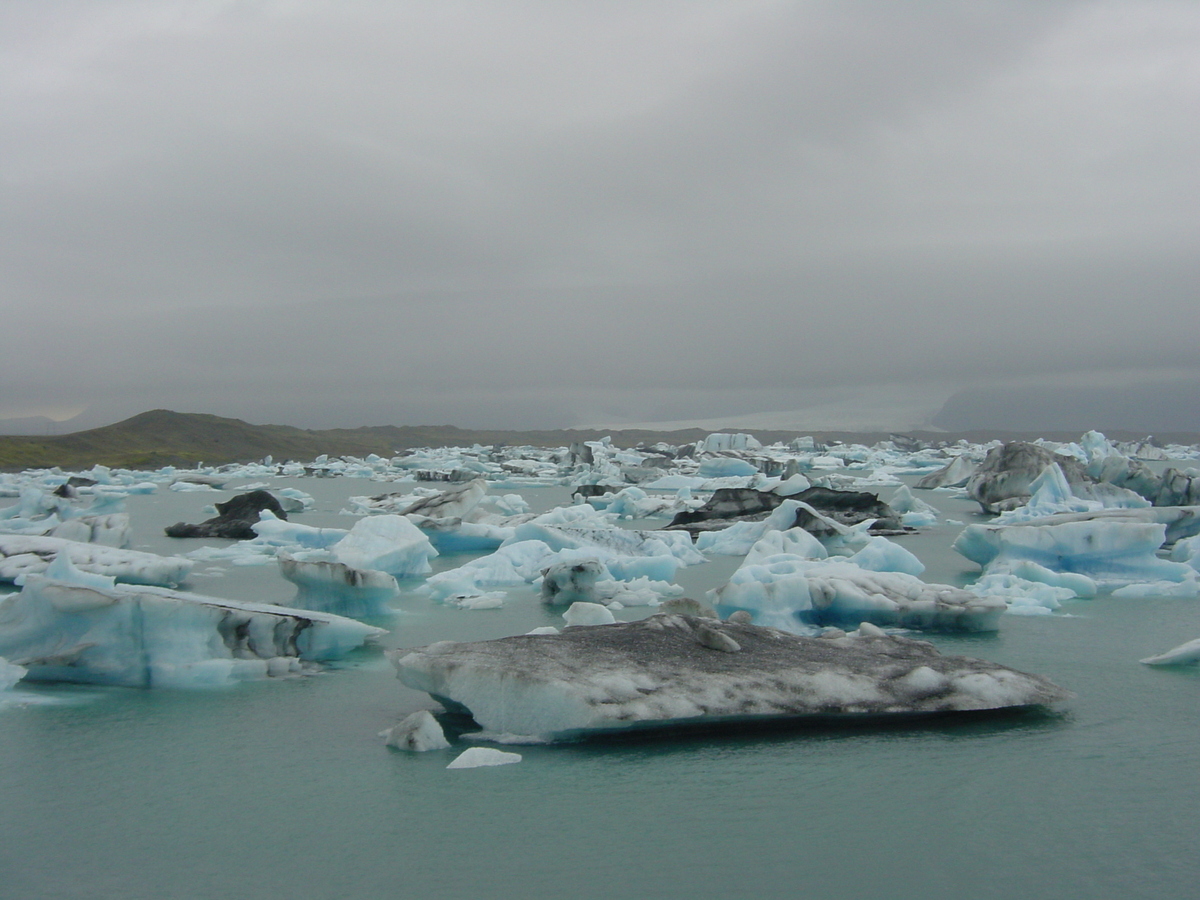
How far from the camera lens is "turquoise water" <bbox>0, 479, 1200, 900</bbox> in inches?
130

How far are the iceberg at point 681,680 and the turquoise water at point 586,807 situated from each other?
14 cm

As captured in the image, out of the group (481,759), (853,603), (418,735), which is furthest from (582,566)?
(481,759)

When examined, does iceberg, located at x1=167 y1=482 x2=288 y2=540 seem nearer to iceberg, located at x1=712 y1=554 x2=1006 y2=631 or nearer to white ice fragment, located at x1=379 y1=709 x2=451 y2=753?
iceberg, located at x1=712 y1=554 x2=1006 y2=631

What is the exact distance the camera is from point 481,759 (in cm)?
425

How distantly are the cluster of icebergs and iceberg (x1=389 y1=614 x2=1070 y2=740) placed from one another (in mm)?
973

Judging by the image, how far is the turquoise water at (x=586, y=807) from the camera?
10.9ft

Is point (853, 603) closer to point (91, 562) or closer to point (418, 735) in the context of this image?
point (418, 735)

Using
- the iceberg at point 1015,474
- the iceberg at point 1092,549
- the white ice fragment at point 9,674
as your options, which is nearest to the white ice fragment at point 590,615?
the white ice fragment at point 9,674

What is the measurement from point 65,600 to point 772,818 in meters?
4.32

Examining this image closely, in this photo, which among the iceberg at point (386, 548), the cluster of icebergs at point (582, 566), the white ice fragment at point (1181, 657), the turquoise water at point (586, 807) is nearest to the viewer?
the turquoise water at point (586, 807)

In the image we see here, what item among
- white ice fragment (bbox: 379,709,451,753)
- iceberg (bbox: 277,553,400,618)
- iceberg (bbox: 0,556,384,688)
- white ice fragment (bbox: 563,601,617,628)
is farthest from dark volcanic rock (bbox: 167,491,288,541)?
white ice fragment (bbox: 379,709,451,753)

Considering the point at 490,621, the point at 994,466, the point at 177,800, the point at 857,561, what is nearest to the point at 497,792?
the point at 177,800

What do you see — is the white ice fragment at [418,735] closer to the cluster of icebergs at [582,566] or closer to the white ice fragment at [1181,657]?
the cluster of icebergs at [582,566]

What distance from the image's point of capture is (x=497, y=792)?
398cm
